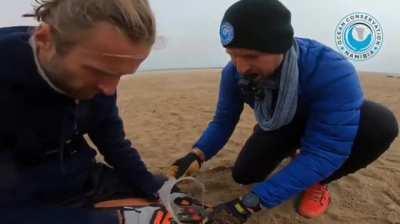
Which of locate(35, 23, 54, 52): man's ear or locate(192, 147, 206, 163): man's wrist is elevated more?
locate(35, 23, 54, 52): man's ear

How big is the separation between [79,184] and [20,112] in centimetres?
25

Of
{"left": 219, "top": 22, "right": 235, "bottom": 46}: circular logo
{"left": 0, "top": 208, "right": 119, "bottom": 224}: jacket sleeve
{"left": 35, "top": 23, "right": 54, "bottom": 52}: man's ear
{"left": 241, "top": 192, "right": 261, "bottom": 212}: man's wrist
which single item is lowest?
{"left": 241, "top": 192, "right": 261, "bottom": 212}: man's wrist

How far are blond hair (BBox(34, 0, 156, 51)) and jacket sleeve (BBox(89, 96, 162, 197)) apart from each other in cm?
36

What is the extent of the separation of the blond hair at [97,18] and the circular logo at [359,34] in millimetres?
3033

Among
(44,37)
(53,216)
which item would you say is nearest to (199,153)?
(53,216)

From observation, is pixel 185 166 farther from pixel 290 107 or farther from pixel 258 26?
pixel 258 26

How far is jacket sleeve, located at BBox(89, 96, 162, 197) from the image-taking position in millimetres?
1269

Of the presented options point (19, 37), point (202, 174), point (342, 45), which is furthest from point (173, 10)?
point (19, 37)

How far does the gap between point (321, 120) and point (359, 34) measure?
2700mm

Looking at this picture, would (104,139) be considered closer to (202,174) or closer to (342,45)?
(202,174)

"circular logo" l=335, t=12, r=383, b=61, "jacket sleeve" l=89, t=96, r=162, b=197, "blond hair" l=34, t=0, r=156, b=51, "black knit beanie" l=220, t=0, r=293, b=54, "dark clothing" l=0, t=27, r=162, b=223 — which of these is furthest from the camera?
"circular logo" l=335, t=12, r=383, b=61

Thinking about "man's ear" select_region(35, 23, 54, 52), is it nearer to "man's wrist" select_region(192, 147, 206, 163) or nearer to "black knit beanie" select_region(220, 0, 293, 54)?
"black knit beanie" select_region(220, 0, 293, 54)

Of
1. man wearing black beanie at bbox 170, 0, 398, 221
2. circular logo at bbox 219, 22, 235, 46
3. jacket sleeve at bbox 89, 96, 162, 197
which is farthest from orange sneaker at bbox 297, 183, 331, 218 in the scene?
circular logo at bbox 219, 22, 235, 46

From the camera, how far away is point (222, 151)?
1.90 metres
